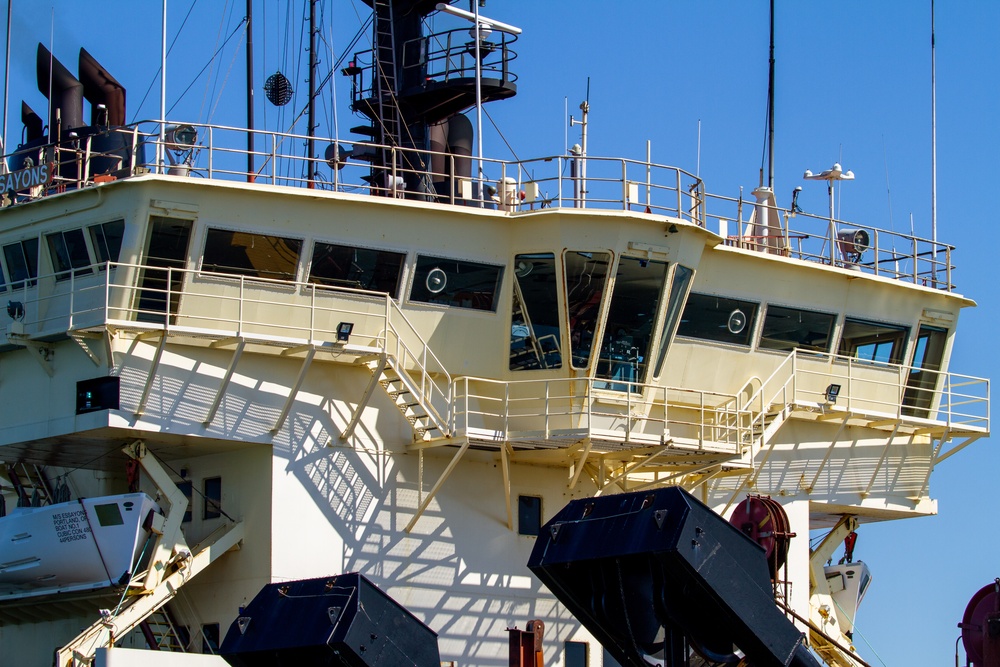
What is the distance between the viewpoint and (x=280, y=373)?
27750 mm

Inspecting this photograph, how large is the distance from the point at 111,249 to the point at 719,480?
1162 cm

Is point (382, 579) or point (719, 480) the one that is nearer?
point (382, 579)

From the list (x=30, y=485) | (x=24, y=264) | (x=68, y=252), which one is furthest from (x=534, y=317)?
(x=30, y=485)

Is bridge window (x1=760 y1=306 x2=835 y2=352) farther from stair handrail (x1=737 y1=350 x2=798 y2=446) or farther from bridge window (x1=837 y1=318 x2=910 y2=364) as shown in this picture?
bridge window (x1=837 y1=318 x2=910 y2=364)

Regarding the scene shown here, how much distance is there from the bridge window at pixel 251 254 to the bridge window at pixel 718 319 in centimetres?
696

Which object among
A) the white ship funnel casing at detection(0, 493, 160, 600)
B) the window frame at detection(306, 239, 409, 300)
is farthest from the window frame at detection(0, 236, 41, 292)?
the window frame at detection(306, 239, 409, 300)

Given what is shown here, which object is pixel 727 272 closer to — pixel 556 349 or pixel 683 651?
pixel 556 349

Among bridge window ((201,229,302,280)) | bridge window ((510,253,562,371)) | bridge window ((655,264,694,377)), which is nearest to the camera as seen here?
bridge window ((201,229,302,280))

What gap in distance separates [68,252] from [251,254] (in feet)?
10.3

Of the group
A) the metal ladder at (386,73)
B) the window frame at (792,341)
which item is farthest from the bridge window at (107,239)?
the window frame at (792,341)

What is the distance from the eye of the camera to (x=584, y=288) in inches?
1120

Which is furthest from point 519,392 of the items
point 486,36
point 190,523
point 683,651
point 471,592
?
point 683,651

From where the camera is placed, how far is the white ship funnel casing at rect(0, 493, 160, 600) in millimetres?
26469

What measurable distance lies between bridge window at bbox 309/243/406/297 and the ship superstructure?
37mm
